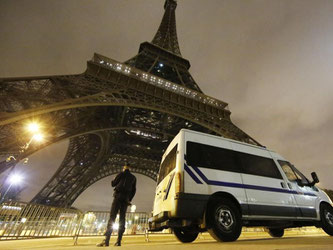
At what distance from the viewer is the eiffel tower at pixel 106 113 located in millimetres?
13499

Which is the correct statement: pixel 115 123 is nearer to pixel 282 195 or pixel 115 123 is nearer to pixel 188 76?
pixel 188 76

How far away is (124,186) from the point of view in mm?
4445

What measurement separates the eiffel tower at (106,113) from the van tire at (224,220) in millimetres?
12128

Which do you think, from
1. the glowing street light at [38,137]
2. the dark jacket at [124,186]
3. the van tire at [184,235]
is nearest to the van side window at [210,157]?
the dark jacket at [124,186]

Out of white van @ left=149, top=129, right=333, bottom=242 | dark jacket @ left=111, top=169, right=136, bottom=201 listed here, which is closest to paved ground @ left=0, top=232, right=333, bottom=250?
white van @ left=149, top=129, right=333, bottom=242

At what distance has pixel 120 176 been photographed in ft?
15.0

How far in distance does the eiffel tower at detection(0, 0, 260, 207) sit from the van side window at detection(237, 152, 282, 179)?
12.5m

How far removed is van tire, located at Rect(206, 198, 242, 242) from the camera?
11.9 ft

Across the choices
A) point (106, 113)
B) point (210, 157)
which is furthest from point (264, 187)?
point (106, 113)

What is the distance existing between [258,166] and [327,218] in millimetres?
2954

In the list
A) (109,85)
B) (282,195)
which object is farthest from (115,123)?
(282,195)

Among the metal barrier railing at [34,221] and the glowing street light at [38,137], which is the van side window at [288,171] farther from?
the glowing street light at [38,137]

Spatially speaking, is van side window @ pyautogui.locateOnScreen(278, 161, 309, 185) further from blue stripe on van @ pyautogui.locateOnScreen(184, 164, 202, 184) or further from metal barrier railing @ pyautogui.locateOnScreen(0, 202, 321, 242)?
metal barrier railing @ pyautogui.locateOnScreen(0, 202, 321, 242)

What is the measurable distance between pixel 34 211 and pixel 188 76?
2969 centimetres
